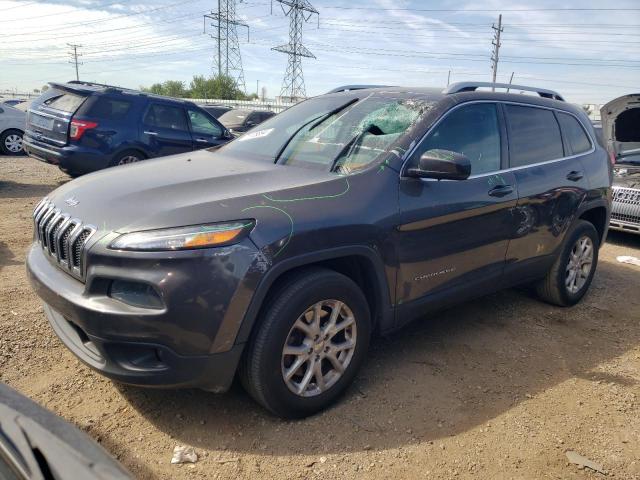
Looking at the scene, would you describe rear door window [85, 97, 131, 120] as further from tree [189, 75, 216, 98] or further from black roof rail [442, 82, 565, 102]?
tree [189, 75, 216, 98]

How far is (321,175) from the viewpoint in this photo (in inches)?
115

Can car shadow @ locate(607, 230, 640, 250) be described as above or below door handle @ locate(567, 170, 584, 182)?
below

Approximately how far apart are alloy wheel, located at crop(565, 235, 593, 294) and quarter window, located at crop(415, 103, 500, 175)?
1.44 metres

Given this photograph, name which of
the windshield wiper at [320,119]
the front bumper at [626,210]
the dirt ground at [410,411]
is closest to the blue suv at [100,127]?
the dirt ground at [410,411]

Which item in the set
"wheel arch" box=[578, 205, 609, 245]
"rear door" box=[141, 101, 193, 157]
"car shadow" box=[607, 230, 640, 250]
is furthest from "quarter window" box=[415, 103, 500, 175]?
"rear door" box=[141, 101, 193, 157]

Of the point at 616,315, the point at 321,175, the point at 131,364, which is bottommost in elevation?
the point at 616,315

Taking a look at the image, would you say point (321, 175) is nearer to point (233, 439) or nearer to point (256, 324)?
point (256, 324)

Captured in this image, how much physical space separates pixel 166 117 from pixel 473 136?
6.59 metres

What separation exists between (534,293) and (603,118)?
172 inches

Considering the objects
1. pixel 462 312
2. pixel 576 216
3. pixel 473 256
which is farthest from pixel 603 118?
pixel 473 256

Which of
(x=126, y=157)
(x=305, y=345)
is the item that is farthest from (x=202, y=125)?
(x=305, y=345)

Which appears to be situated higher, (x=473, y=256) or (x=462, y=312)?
(x=473, y=256)

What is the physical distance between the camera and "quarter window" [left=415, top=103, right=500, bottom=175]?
3.29 m

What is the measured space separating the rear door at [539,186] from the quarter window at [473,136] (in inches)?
7.6
